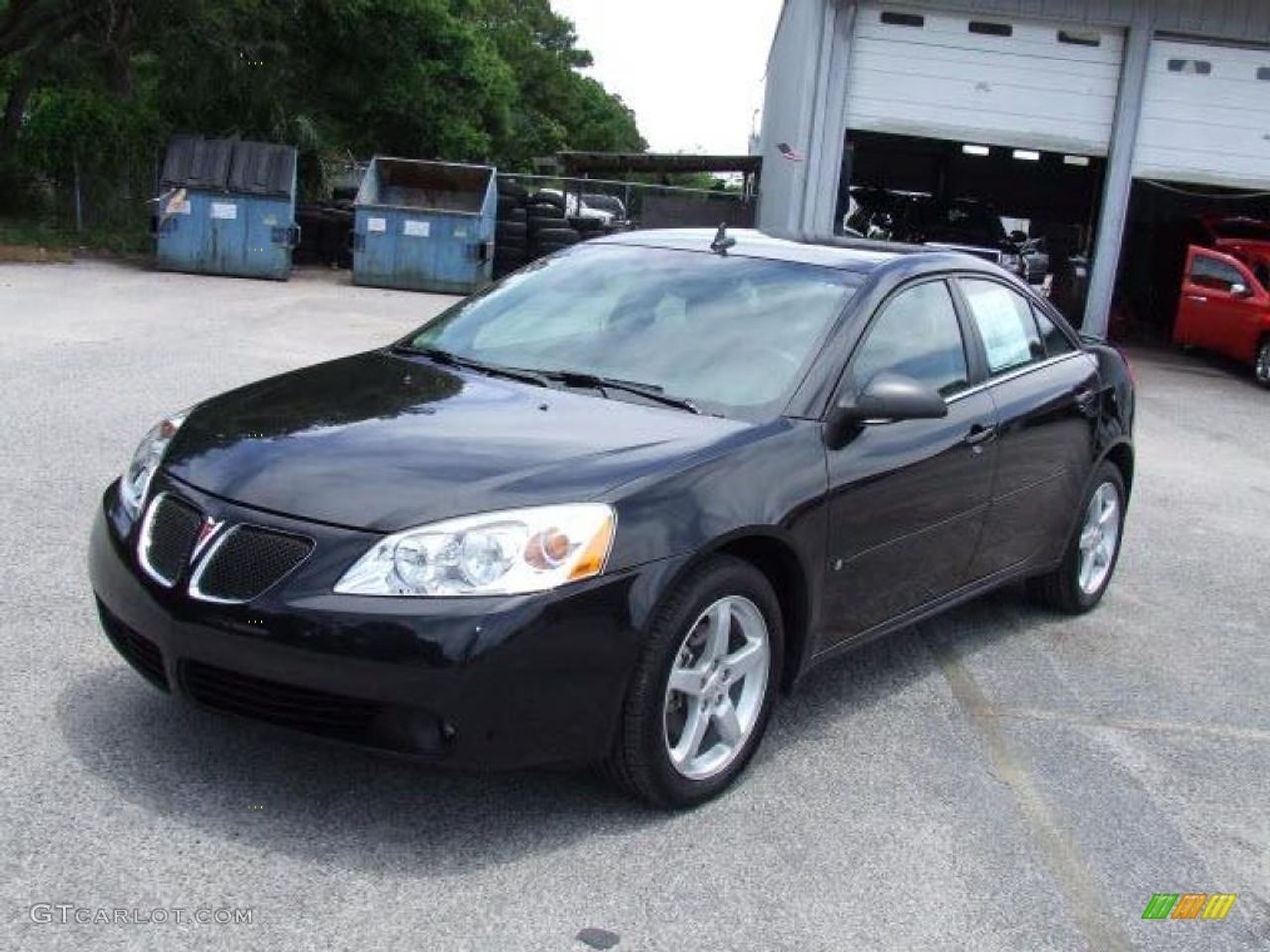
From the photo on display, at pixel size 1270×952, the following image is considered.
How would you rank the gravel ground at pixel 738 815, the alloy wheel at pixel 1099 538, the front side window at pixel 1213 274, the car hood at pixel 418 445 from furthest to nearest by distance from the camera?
the front side window at pixel 1213 274 → the alloy wheel at pixel 1099 538 → the car hood at pixel 418 445 → the gravel ground at pixel 738 815

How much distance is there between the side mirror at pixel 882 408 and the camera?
13.3ft

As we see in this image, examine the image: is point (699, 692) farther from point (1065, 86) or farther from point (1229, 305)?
point (1065, 86)

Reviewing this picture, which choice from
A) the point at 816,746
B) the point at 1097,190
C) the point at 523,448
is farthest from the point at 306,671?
the point at 1097,190

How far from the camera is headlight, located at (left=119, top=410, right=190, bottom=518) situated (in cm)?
371

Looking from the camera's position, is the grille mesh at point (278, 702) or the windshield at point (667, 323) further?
the windshield at point (667, 323)

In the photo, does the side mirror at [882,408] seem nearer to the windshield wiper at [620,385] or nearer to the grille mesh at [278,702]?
the windshield wiper at [620,385]

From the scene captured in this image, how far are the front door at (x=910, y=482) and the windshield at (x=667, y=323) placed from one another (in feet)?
0.81

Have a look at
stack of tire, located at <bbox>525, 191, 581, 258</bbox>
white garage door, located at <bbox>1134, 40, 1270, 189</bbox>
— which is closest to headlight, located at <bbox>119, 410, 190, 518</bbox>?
white garage door, located at <bbox>1134, 40, 1270, 189</bbox>

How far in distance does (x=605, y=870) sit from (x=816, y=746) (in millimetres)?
1132

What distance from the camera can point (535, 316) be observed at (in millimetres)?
4750

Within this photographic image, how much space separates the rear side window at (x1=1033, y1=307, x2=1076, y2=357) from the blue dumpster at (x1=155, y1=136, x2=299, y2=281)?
1520cm

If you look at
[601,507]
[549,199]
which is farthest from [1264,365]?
[601,507]

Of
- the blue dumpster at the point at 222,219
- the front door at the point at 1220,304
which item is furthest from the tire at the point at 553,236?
the front door at the point at 1220,304

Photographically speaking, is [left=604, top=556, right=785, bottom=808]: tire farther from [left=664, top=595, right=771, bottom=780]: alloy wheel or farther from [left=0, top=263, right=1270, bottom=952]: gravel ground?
[left=0, top=263, right=1270, bottom=952]: gravel ground
